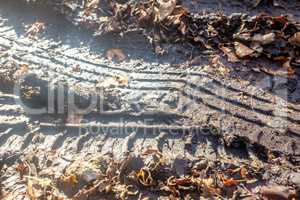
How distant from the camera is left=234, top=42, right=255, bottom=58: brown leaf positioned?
12.8 feet

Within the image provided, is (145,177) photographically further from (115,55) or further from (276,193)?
(115,55)

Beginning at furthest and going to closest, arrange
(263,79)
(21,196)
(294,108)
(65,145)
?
(263,79) → (294,108) → (65,145) → (21,196)

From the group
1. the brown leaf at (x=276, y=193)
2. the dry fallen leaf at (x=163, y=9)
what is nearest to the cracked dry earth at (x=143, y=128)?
the brown leaf at (x=276, y=193)

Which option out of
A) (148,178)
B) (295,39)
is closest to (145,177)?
(148,178)

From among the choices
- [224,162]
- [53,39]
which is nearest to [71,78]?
[53,39]

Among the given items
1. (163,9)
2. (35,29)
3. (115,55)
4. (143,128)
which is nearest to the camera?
(143,128)

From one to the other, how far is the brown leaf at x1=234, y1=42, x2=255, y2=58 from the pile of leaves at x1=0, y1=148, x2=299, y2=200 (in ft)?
→ 4.17

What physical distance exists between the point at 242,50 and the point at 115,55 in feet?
4.41

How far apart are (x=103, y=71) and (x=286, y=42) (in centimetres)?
190

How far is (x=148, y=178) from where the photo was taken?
9.46ft

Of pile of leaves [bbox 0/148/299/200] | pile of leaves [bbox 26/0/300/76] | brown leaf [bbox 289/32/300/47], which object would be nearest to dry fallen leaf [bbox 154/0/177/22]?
pile of leaves [bbox 26/0/300/76]

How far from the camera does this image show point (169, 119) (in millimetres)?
3412

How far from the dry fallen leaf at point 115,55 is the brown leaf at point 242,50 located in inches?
46.9

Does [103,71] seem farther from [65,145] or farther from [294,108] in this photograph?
[294,108]
